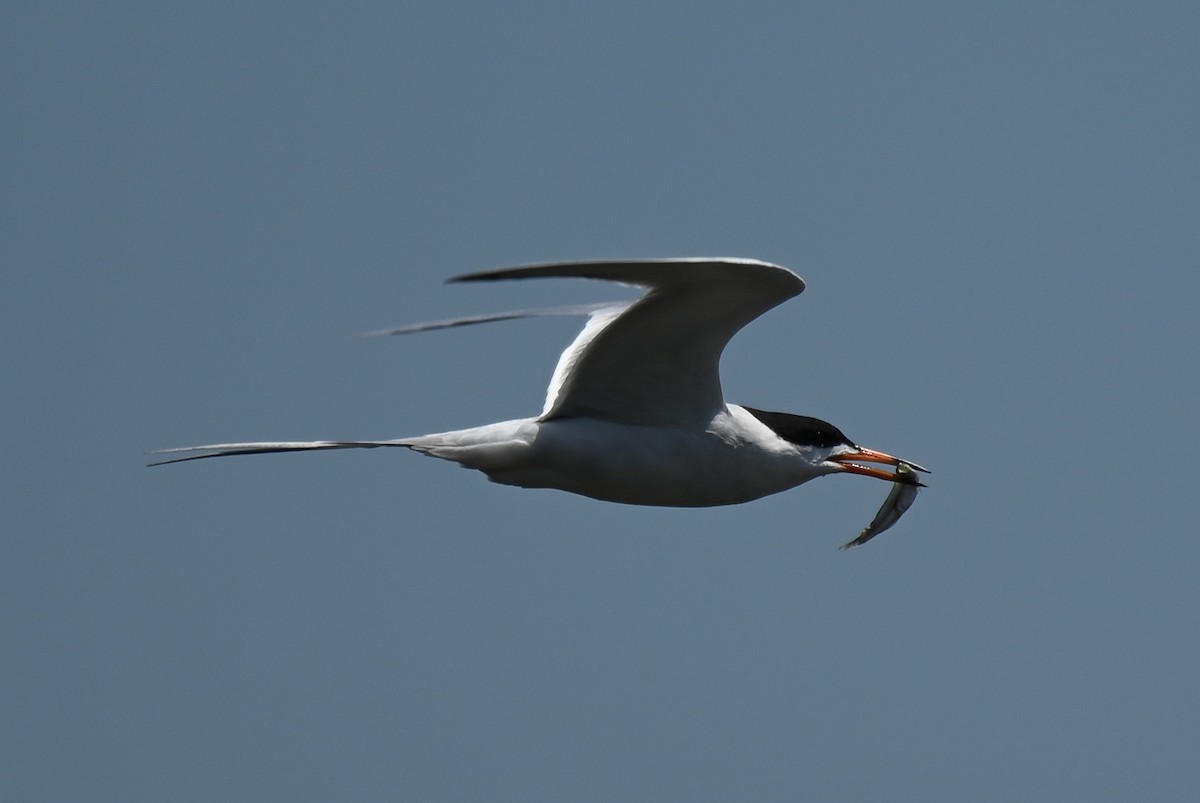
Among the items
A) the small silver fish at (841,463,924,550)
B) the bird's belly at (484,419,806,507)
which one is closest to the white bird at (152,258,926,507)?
the bird's belly at (484,419,806,507)

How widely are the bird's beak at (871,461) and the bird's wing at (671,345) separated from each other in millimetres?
1177

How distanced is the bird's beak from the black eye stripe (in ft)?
0.55

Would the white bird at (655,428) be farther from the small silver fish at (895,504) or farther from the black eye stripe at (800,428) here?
the small silver fish at (895,504)

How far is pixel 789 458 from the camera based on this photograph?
9266 millimetres

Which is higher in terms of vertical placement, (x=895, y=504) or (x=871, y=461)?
(x=871, y=461)

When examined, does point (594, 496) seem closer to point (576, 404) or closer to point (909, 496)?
point (576, 404)

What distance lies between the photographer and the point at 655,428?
8.82 meters

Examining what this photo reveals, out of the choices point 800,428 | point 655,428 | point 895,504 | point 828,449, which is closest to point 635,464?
point 655,428

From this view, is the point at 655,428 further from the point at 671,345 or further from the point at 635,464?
the point at 671,345

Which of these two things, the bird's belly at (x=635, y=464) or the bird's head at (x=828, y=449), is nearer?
the bird's belly at (x=635, y=464)

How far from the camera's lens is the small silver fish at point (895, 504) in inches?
383

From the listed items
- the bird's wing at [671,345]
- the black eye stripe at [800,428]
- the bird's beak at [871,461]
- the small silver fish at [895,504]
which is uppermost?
the bird's wing at [671,345]

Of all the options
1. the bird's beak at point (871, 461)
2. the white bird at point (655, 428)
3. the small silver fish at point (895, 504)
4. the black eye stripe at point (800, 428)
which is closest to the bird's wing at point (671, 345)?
the white bird at point (655, 428)

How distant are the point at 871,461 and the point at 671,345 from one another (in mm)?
1966
